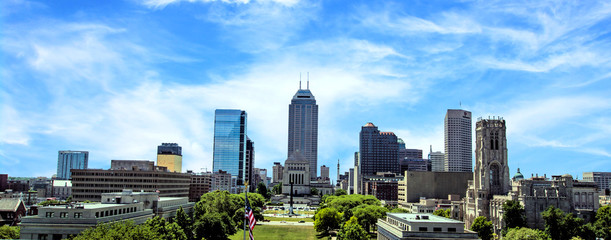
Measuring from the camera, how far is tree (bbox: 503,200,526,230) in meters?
156

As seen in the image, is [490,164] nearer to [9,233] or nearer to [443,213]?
[443,213]

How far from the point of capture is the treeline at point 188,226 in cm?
8088

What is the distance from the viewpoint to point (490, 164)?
631 ft

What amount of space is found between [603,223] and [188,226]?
119 metres

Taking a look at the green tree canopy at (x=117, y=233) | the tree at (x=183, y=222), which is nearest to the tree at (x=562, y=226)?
the tree at (x=183, y=222)

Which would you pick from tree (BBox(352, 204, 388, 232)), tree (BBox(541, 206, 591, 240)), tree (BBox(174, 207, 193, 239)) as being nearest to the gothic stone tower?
tree (BBox(541, 206, 591, 240))

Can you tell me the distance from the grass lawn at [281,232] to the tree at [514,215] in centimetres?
6119

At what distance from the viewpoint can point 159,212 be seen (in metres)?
135

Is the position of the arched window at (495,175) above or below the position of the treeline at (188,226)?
above

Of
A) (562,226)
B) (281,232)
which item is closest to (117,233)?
(281,232)

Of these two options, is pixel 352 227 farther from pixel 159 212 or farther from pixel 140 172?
pixel 140 172

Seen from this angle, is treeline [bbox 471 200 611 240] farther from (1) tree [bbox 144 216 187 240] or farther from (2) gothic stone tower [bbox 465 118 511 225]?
(1) tree [bbox 144 216 187 240]

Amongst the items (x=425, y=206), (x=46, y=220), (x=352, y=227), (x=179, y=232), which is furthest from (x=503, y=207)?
(x=46, y=220)

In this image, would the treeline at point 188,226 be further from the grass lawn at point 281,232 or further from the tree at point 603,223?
the tree at point 603,223
